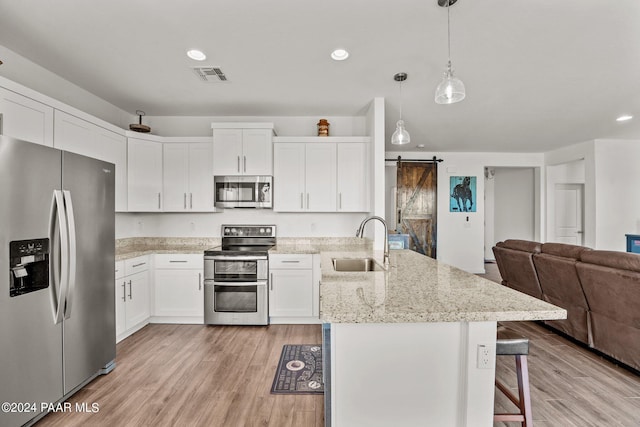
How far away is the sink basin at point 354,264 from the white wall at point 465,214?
178 inches

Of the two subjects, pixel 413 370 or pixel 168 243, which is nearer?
pixel 413 370

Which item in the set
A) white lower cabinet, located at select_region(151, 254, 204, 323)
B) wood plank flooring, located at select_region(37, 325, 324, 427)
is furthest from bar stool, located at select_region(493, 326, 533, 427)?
white lower cabinet, located at select_region(151, 254, 204, 323)

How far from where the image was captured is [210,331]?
3.31 m

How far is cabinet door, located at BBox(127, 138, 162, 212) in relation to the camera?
352 centimetres

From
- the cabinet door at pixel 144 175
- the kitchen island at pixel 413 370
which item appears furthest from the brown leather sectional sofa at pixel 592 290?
the cabinet door at pixel 144 175

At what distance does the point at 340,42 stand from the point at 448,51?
90cm

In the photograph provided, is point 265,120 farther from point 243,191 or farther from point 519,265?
point 519,265

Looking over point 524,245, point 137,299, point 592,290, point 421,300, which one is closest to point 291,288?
point 137,299

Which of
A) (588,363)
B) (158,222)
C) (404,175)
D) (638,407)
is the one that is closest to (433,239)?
(404,175)

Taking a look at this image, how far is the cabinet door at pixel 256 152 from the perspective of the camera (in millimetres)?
3717

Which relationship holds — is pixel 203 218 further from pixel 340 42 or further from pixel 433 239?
pixel 433 239

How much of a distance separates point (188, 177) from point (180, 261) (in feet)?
3.62

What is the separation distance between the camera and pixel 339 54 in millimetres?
2447

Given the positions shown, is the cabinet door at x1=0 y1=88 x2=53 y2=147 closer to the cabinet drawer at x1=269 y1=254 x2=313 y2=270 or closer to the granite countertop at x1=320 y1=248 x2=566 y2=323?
the cabinet drawer at x1=269 y1=254 x2=313 y2=270
